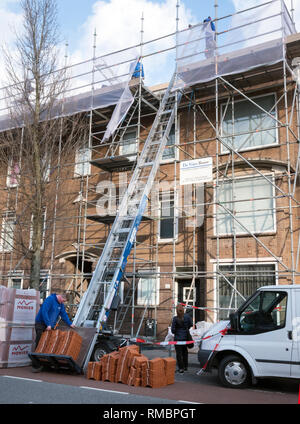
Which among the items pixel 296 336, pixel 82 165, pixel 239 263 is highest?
pixel 82 165

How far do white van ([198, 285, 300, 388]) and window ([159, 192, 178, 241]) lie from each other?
7259 mm

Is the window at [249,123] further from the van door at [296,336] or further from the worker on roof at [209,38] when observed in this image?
the van door at [296,336]

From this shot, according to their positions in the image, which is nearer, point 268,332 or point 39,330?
point 268,332

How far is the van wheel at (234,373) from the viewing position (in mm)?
8133

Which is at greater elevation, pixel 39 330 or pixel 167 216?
pixel 167 216

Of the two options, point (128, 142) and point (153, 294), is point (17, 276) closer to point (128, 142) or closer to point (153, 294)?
point (153, 294)

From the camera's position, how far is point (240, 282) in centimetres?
1389

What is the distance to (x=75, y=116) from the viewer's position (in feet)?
56.9

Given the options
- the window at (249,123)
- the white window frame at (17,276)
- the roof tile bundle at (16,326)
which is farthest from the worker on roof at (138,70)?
the roof tile bundle at (16,326)

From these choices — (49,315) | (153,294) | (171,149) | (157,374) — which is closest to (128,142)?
(171,149)

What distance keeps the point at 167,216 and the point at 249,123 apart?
4.27 metres
